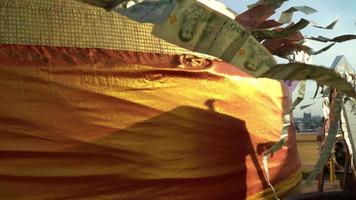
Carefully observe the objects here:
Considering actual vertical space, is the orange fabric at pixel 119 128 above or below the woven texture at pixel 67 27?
below

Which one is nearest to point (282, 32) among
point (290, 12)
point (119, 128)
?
point (290, 12)

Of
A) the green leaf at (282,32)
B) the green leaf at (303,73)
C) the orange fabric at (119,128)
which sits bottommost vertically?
the orange fabric at (119,128)

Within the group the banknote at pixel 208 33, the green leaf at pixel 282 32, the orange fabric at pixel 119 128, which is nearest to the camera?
the banknote at pixel 208 33

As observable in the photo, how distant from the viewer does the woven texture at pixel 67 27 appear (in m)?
2.12

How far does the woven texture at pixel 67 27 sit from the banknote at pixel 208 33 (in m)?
0.74

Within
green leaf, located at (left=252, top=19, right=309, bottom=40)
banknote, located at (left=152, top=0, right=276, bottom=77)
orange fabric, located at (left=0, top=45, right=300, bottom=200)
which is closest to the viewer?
banknote, located at (left=152, top=0, right=276, bottom=77)

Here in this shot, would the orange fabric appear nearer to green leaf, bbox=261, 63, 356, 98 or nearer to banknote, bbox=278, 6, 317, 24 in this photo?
banknote, bbox=278, 6, 317, 24

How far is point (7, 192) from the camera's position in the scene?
78.0 inches

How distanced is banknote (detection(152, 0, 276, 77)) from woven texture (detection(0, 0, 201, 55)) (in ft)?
2.44

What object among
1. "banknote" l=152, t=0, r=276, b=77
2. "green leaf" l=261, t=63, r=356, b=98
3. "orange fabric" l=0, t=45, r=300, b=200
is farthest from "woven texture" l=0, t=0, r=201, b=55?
"green leaf" l=261, t=63, r=356, b=98

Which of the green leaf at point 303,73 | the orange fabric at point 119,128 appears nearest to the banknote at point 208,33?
the green leaf at point 303,73

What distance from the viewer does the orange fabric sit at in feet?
6.64

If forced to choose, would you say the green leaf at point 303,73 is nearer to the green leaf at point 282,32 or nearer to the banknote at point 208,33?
the banknote at point 208,33

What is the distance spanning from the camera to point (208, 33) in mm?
1559
